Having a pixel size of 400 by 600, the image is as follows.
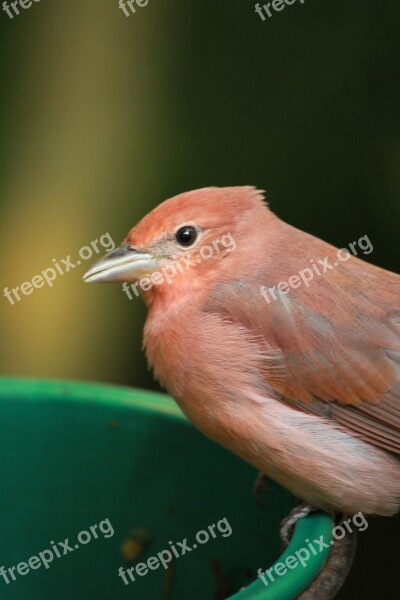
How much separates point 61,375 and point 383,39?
2144 millimetres

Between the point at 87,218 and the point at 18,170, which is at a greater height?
the point at 18,170

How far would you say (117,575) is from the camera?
3104mm

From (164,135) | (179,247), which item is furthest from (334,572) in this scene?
(164,135)

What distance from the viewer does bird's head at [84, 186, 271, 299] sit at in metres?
3.16

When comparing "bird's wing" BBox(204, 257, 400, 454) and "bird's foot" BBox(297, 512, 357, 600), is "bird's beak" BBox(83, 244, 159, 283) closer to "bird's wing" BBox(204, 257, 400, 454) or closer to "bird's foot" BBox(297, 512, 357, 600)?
"bird's wing" BBox(204, 257, 400, 454)

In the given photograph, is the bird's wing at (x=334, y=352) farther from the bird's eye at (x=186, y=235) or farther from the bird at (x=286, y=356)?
the bird's eye at (x=186, y=235)

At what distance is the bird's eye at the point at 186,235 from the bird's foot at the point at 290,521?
2.93 ft

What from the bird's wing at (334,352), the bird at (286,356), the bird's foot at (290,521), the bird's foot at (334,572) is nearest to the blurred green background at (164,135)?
the bird at (286,356)

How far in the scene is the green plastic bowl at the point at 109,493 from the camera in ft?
9.94

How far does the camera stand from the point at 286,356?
117 inches

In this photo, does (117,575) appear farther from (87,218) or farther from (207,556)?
(87,218)

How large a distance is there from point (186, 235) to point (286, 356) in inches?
20.3

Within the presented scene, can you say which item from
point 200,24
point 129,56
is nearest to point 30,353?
point 129,56

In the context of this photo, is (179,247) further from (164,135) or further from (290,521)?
(164,135)
